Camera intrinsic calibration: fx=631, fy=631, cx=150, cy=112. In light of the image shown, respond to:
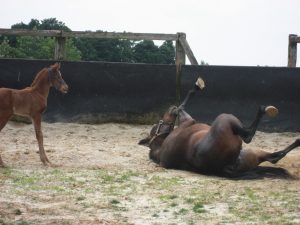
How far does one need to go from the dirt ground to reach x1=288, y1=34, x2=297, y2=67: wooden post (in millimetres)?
2931

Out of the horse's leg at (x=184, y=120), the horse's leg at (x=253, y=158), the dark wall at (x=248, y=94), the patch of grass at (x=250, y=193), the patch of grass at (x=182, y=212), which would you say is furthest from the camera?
the dark wall at (x=248, y=94)

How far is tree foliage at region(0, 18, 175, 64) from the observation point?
31.1 meters

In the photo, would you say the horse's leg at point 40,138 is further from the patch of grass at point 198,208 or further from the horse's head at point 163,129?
the patch of grass at point 198,208

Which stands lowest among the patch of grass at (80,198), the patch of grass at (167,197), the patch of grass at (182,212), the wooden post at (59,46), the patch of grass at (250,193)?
the patch of grass at (80,198)

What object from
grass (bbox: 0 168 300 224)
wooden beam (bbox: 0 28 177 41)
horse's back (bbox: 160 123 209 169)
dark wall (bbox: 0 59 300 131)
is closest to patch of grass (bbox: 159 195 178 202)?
grass (bbox: 0 168 300 224)

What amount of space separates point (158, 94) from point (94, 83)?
1314 millimetres

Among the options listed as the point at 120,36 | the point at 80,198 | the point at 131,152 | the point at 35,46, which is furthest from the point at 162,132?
the point at 35,46

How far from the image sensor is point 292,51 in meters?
12.9

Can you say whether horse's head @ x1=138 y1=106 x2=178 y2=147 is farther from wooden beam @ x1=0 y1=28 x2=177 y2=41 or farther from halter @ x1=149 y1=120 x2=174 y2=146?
wooden beam @ x1=0 y1=28 x2=177 y2=41

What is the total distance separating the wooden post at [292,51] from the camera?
1281 cm

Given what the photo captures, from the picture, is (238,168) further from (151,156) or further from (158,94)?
(158,94)

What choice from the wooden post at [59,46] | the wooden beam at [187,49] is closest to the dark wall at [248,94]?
the wooden beam at [187,49]

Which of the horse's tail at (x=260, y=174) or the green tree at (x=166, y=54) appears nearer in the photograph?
the horse's tail at (x=260, y=174)

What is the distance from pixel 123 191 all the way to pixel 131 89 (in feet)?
20.1
